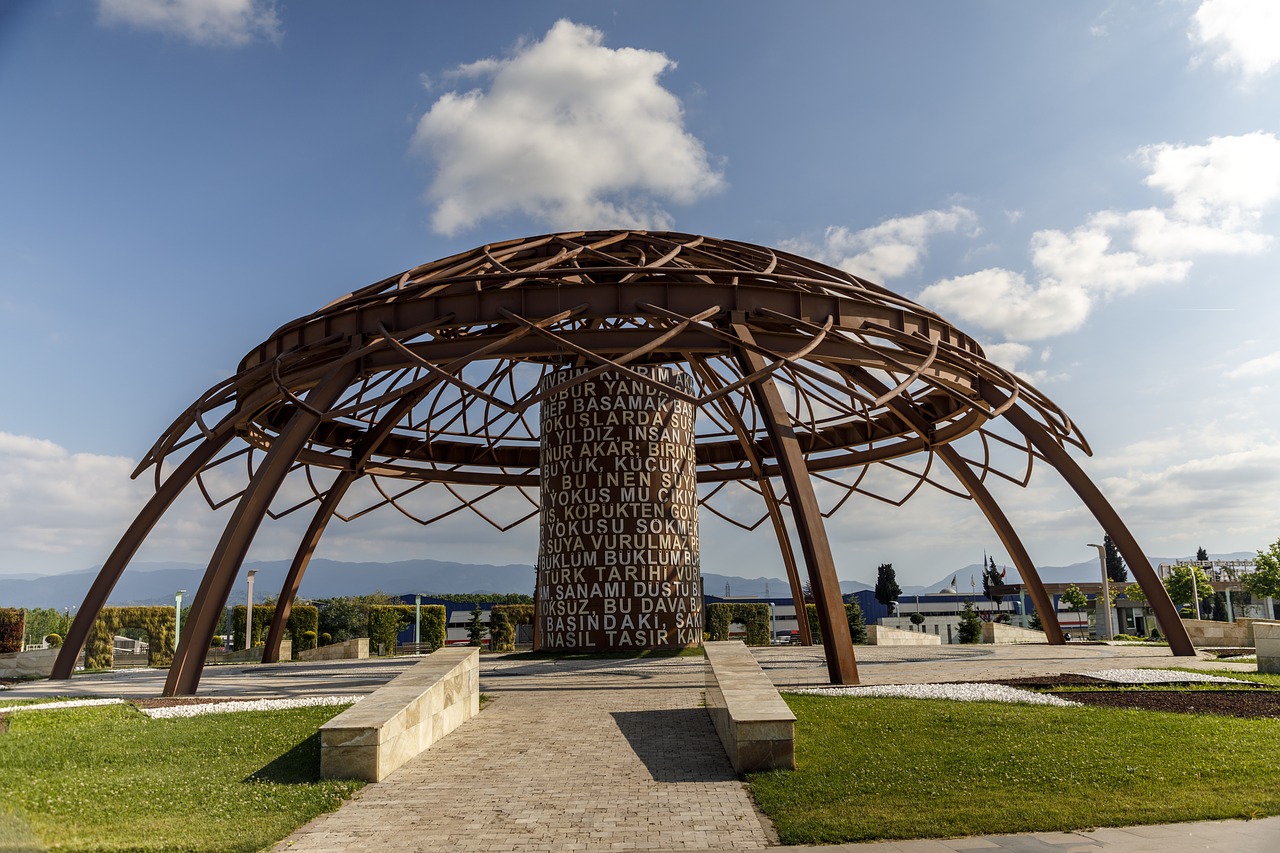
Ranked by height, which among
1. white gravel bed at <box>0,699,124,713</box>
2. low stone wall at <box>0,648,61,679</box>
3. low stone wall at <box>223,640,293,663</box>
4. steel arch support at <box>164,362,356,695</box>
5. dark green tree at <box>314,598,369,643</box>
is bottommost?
dark green tree at <box>314,598,369,643</box>

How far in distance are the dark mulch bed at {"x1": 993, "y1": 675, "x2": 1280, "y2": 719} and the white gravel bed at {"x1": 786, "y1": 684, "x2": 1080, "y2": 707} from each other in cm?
57

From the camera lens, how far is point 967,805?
1061cm

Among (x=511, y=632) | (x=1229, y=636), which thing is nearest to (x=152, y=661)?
(x=511, y=632)

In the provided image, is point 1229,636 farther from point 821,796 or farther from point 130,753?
Answer: point 130,753

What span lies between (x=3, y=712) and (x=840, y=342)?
2141 centimetres

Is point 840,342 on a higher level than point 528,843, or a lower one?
higher

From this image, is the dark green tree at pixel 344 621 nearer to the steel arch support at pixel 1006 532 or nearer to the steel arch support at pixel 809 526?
the steel arch support at pixel 1006 532

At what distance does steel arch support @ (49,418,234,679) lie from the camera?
30.0m

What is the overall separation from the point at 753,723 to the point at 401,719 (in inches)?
210

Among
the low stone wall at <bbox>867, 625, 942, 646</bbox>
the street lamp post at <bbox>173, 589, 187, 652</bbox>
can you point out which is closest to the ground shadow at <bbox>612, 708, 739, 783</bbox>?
the low stone wall at <bbox>867, 625, 942, 646</bbox>

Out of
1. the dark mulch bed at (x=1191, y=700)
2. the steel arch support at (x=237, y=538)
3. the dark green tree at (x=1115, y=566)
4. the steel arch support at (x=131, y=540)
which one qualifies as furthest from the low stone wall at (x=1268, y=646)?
the dark green tree at (x=1115, y=566)

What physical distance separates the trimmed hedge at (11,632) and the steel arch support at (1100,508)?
45.7 meters

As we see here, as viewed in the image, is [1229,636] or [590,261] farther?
[1229,636]

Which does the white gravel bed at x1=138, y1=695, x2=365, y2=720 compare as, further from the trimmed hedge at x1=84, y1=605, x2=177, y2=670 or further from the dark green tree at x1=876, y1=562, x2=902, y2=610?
the dark green tree at x1=876, y1=562, x2=902, y2=610
